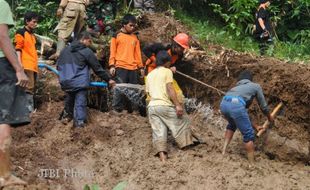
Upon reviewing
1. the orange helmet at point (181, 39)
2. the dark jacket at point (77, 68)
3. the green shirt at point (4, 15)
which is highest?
the green shirt at point (4, 15)

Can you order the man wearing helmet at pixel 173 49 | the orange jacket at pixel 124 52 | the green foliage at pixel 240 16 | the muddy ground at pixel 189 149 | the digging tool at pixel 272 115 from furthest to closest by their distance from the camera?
1. the green foliage at pixel 240 16
2. the orange jacket at pixel 124 52
3. the man wearing helmet at pixel 173 49
4. the digging tool at pixel 272 115
5. the muddy ground at pixel 189 149

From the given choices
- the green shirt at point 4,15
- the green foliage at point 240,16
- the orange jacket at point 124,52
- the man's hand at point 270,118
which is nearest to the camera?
the green shirt at point 4,15

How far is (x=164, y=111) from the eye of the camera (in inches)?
298

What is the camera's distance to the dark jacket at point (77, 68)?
26.2 ft

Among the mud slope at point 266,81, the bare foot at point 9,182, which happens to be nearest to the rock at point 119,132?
the mud slope at point 266,81

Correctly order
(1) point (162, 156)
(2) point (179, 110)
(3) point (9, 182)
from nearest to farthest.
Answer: (3) point (9, 182), (1) point (162, 156), (2) point (179, 110)

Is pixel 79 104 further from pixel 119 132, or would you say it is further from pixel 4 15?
pixel 4 15

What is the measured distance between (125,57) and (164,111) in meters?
1.49

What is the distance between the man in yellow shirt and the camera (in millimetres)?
7539

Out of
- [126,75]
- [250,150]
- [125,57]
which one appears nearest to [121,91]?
[126,75]

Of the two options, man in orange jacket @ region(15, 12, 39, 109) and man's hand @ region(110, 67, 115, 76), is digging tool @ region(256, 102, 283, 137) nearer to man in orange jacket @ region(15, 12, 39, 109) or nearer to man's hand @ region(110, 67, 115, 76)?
man's hand @ region(110, 67, 115, 76)

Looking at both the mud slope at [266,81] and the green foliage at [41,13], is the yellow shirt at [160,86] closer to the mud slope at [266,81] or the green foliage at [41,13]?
the mud slope at [266,81]

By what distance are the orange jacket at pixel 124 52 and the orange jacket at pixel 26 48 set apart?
3.95ft

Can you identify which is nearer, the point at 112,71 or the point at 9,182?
the point at 9,182
